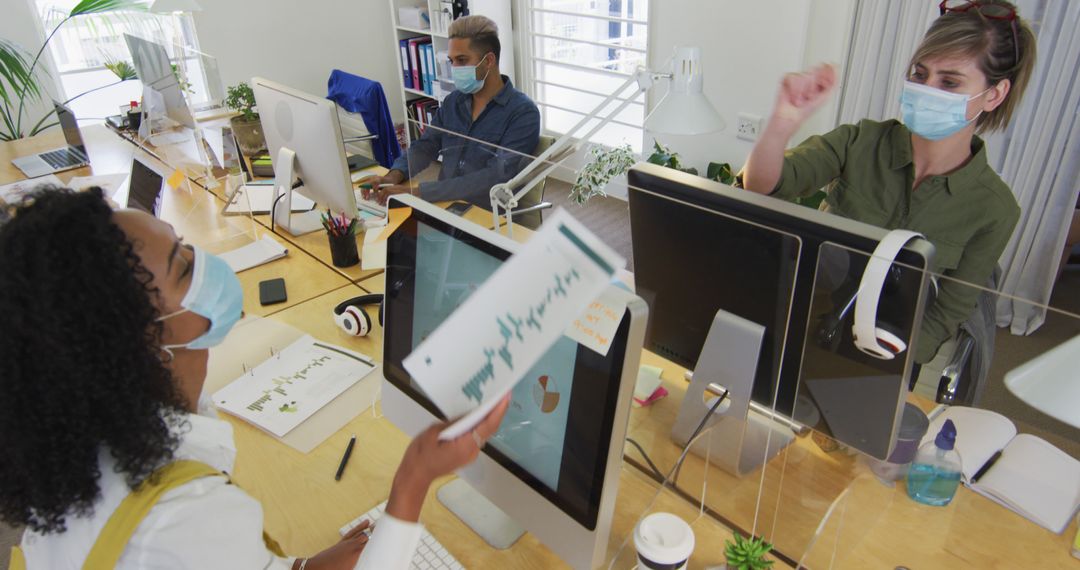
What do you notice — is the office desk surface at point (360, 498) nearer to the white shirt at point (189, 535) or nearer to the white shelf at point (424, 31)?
the white shirt at point (189, 535)

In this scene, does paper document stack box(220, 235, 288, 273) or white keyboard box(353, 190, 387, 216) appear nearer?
paper document stack box(220, 235, 288, 273)

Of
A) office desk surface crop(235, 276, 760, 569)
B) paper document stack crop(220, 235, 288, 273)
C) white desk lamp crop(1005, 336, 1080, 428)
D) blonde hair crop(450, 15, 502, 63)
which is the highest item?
blonde hair crop(450, 15, 502, 63)

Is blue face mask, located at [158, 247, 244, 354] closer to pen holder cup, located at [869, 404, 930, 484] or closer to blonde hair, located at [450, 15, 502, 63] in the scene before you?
pen holder cup, located at [869, 404, 930, 484]

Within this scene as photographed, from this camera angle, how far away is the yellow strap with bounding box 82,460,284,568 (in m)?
0.80

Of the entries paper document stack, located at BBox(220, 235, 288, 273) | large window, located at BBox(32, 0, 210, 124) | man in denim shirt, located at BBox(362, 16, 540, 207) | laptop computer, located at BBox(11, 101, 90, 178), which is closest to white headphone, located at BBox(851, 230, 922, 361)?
man in denim shirt, located at BBox(362, 16, 540, 207)

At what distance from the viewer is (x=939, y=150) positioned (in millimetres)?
1601

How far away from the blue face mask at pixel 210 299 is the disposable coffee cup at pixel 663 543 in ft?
2.20

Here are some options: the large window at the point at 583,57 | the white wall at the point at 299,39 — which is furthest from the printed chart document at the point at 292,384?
the white wall at the point at 299,39

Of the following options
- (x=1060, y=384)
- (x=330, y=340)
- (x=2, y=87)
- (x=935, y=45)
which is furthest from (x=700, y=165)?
(x=2, y=87)

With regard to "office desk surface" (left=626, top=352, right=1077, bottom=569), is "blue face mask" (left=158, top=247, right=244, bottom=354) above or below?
above

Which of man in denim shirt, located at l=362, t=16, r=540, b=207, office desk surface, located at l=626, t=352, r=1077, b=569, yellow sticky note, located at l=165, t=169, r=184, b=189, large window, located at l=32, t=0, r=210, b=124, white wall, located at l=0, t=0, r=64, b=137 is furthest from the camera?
large window, located at l=32, t=0, r=210, b=124

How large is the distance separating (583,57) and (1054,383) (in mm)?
3834

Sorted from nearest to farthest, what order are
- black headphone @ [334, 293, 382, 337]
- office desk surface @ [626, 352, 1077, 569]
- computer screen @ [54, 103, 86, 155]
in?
office desk surface @ [626, 352, 1077, 569]
black headphone @ [334, 293, 382, 337]
computer screen @ [54, 103, 86, 155]

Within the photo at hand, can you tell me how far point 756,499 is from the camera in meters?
1.18
